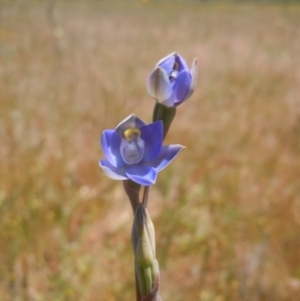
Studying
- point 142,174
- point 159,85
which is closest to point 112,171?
point 142,174

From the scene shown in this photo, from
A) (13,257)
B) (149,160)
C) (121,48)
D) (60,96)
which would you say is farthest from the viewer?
(121,48)

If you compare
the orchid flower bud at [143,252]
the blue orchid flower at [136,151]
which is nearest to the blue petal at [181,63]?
the blue orchid flower at [136,151]

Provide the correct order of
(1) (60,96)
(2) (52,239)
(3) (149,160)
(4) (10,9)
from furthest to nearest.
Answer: (1) (60,96) < (4) (10,9) < (2) (52,239) < (3) (149,160)

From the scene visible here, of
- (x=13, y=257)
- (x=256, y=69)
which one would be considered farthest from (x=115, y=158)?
(x=256, y=69)

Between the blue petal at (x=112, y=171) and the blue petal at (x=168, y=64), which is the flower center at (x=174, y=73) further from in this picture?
the blue petal at (x=112, y=171)

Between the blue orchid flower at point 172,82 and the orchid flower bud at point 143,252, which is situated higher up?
the blue orchid flower at point 172,82

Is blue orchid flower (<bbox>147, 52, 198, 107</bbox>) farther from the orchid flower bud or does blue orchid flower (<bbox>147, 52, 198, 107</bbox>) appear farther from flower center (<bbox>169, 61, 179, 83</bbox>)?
the orchid flower bud

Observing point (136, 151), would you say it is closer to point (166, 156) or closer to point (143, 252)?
point (166, 156)

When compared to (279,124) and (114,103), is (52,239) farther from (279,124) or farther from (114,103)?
(279,124)
